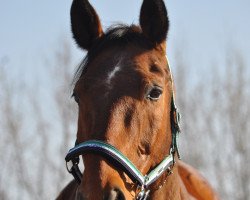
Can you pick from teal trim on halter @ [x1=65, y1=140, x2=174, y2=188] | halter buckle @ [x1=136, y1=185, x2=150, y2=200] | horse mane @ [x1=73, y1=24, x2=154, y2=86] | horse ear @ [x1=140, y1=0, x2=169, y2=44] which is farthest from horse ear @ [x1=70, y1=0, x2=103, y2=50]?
halter buckle @ [x1=136, y1=185, x2=150, y2=200]

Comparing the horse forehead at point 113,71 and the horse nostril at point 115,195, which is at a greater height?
the horse forehead at point 113,71

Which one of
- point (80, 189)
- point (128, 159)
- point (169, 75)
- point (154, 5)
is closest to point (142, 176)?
point (128, 159)

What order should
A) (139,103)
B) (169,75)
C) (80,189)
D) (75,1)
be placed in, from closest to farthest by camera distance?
(80,189) → (139,103) → (169,75) → (75,1)

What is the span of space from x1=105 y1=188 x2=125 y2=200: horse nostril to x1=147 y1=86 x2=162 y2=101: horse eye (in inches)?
34.0

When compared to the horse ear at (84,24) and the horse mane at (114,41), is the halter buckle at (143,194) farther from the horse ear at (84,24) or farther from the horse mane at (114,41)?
the horse ear at (84,24)

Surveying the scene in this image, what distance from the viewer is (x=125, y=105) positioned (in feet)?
15.8

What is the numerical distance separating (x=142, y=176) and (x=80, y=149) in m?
0.50

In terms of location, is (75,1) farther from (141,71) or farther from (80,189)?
(80,189)

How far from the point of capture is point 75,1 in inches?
230

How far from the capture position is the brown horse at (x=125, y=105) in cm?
458

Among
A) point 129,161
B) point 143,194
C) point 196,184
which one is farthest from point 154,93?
point 196,184

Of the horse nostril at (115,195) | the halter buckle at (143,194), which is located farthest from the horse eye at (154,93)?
the horse nostril at (115,195)

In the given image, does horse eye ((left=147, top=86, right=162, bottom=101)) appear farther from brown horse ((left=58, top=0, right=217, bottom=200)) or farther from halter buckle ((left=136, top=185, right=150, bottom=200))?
halter buckle ((left=136, top=185, right=150, bottom=200))

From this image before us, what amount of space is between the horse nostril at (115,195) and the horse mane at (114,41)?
A: 1248 mm
